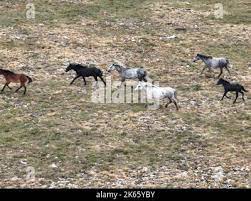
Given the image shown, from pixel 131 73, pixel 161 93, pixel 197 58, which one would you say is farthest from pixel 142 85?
pixel 197 58

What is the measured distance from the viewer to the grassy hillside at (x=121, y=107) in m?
17.3

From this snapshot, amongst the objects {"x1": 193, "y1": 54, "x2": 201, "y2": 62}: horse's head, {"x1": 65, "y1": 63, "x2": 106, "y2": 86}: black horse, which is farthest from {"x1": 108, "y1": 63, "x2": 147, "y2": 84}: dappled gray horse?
{"x1": 193, "y1": 54, "x2": 201, "y2": 62}: horse's head

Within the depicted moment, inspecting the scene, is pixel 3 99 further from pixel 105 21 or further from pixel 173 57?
pixel 105 21

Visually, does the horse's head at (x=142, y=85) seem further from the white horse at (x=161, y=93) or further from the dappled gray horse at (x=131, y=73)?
the dappled gray horse at (x=131, y=73)

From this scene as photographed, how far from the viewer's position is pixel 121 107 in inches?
895

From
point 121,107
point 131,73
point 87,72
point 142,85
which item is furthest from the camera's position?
point 131,73

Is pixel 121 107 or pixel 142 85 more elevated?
pixel 142 85

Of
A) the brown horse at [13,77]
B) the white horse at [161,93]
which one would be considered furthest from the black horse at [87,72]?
the white horse at [161,93]

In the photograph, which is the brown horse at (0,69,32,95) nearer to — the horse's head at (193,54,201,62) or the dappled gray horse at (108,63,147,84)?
the dappled gray horse at (108,63,147,84)

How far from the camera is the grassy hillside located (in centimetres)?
1733

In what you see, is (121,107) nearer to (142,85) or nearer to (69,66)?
(142,85)

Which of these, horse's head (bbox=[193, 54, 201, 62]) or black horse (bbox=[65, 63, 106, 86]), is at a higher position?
horse's head (bbox=[193, 54, 201, 62])

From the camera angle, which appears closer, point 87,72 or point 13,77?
point 13,77

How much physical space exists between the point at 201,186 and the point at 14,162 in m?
6.75
